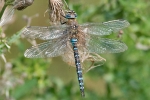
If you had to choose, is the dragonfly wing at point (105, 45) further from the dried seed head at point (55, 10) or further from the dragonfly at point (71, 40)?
the dried seed head at point (55, 10)

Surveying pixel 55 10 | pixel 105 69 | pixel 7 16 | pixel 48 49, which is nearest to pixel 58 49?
pixel 48 49

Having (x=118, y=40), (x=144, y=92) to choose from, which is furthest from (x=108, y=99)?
(x=118, y=40)

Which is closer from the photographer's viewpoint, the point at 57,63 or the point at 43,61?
the point at 43,61

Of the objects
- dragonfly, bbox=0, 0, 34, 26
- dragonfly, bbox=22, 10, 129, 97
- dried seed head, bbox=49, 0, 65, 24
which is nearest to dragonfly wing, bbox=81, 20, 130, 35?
dragonfly, bbox=22, 10, 129, 97

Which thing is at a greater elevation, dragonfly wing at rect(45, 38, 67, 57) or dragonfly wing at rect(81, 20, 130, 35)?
dragonfly wing at rect(81, 20, 130, 35)

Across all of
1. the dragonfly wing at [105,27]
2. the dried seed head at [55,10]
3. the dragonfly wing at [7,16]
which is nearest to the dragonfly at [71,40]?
the dragonfly wing at [105,27]

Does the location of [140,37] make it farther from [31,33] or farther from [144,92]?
[31,33]

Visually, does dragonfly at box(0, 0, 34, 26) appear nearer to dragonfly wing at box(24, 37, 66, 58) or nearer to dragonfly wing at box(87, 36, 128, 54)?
dragonfly wing at box(24, 37, 66, 58)
